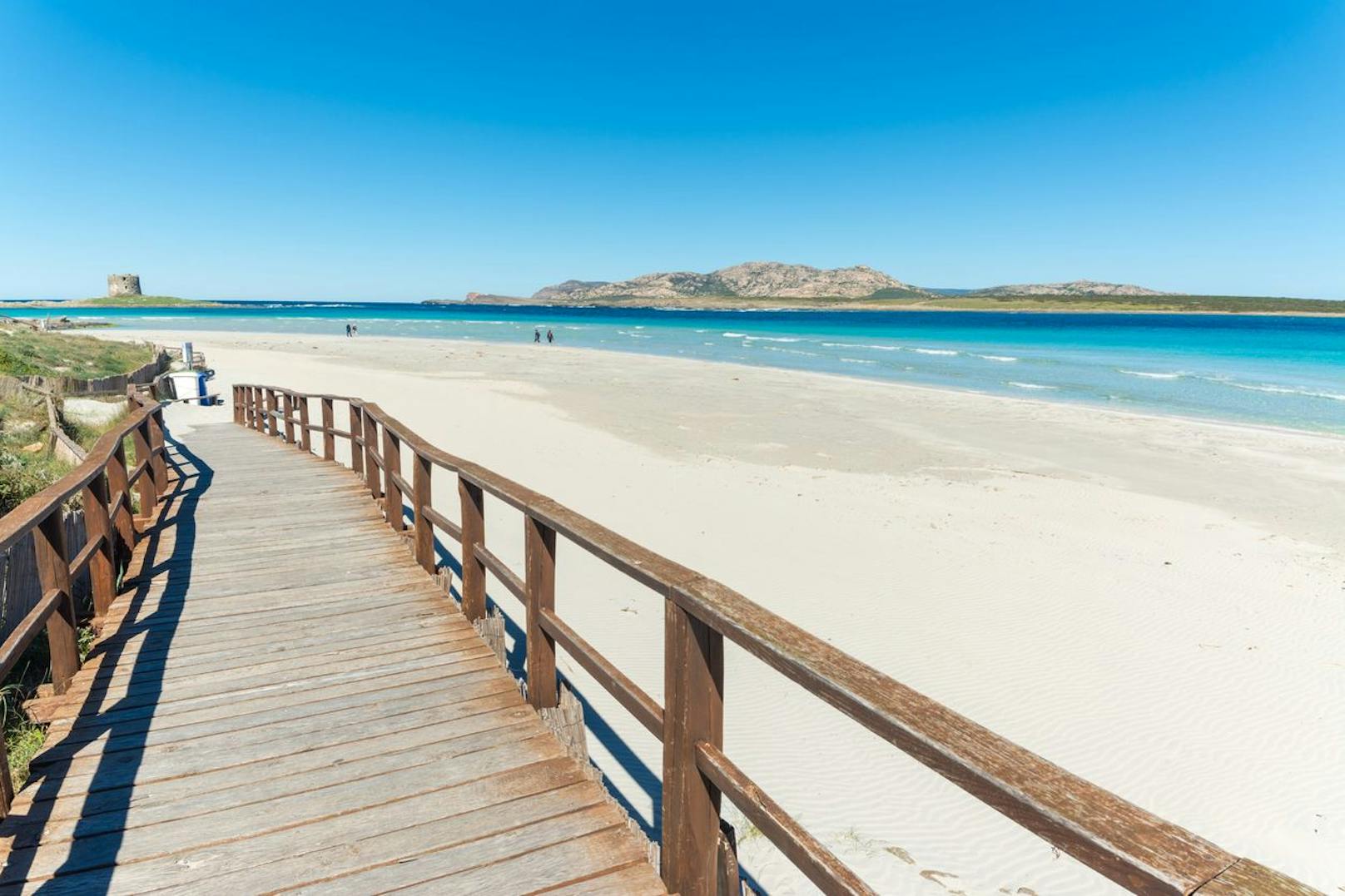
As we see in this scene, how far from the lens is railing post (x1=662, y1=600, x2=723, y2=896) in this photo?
2328mm

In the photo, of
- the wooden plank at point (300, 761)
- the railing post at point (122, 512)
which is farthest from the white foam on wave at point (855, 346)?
the wooden plank at point (300, 761)

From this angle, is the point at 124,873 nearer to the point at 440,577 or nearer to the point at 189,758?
the point at 189,758

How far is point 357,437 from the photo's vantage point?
30.8 ft

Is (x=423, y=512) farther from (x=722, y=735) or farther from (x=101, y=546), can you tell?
(x=722, y=735)

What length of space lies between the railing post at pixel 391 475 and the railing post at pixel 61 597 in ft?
9.52

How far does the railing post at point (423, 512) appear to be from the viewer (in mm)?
5648

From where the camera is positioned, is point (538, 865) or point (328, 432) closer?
point (538, 865)

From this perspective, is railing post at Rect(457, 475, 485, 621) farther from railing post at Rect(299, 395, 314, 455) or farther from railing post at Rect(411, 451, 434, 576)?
railing post at Rect(299, 395, 314, 455)

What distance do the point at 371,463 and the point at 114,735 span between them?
17.0 feet

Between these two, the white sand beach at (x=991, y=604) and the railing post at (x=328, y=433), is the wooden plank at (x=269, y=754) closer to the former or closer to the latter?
the white sand beach at (x=991, y=604)

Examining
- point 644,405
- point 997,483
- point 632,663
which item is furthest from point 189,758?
point 644,405

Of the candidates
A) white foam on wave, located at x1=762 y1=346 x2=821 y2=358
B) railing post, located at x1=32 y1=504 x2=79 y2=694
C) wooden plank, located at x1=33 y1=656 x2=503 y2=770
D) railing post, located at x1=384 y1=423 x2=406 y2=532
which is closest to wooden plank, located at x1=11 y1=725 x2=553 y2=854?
wooden plank, located at x1=33 y1=656 x2=503 y2=770

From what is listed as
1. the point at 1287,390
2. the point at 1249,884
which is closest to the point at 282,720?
the point at 1249,884

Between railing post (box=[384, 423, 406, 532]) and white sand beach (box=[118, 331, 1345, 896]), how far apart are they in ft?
4.19
